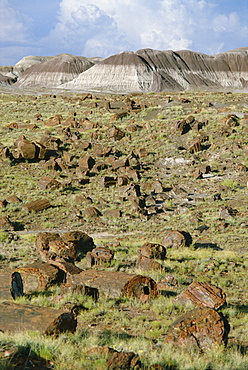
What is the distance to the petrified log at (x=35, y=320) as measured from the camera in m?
6.40

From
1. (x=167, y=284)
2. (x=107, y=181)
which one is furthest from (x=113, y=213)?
(x=167, y=284)

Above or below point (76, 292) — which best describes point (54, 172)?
above

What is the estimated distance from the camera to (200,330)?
645cm

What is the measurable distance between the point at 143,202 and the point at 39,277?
1273 centimetres

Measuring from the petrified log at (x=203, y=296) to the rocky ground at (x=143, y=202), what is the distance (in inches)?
4.5

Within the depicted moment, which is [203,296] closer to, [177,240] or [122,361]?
[122,361]

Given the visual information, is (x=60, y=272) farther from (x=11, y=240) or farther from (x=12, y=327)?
(x=11, y=240)

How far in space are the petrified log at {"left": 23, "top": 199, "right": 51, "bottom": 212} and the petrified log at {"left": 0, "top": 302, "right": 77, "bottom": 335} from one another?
49.3ft

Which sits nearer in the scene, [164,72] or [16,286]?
[16,286]

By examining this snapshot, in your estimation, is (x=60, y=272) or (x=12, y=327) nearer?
(x=12, y=327)

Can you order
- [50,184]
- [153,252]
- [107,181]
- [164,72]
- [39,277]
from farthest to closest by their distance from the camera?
[164,72] < [107,181] < [50,184] < [153,252] < [39,277]

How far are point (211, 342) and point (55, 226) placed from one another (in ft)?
47.3

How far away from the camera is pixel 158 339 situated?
7070 millimetres

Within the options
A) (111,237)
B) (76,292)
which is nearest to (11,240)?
(111,237)
